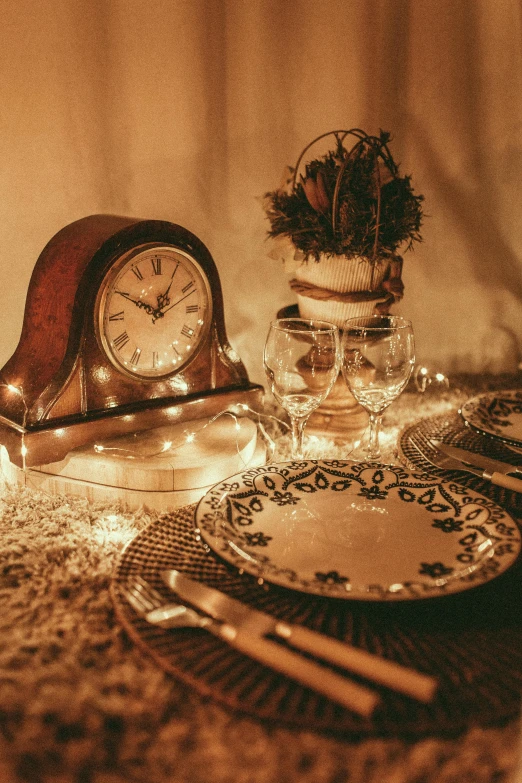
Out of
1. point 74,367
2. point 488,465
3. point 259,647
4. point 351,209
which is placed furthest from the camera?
point 351,209

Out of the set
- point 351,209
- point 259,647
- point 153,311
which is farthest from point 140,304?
point 259,647

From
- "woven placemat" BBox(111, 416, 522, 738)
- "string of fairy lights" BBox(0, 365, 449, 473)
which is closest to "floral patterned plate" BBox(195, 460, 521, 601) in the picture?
"woven placemat" BBox(111, 416, 522, 738)

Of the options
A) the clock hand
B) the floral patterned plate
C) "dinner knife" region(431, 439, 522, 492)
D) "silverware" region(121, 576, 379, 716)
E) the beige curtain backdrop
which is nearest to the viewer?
"silverware" region(121, 576, 379, 716)

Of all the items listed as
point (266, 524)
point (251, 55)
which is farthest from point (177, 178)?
point (266, 524)

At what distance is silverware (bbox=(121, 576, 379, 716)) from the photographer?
1.43ft

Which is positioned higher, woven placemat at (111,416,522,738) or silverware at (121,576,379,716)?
silverware at (121,576,379,716)

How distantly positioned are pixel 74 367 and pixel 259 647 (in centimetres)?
53

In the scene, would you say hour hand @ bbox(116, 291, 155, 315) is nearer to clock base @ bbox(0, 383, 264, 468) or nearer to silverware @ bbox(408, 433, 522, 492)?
clock base @ bbox(0, 383, 264, 468)

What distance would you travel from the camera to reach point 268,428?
3.78ft

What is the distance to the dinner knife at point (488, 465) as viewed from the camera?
74cm

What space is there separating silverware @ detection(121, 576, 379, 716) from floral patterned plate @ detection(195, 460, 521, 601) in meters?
0.05

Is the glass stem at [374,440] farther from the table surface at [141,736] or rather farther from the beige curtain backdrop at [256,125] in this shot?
the beige curtain backdrop at [256,125]

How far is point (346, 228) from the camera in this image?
40.5 inches

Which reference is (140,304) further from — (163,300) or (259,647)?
(259,647)
